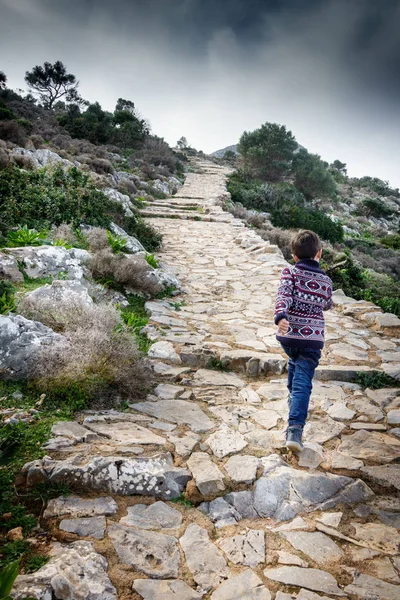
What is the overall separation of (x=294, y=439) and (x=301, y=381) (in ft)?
1.43

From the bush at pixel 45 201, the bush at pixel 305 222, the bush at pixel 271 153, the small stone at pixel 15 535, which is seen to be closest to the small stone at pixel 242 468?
the small stone at pixel 15 535

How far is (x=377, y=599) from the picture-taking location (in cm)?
173

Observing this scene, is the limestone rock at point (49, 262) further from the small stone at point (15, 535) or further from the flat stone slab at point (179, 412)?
the small stone at point (15, 535)

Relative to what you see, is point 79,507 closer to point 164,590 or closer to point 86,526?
point 86,526

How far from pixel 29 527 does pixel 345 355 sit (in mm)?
3749

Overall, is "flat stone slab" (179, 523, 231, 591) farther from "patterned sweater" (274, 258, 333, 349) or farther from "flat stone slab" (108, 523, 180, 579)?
"patterned sweater" (274, 258, 333, 349)

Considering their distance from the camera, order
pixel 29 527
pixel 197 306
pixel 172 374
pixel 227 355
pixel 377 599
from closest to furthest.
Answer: pixel 377 599
pixel 29 527
pixel 172 374
pixel 227 355
pixel 197 306

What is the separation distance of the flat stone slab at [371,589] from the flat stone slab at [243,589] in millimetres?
403

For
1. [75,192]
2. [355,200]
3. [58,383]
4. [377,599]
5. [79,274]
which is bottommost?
[377,599]

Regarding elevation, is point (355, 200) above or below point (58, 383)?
above

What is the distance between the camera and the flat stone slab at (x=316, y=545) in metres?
1.99

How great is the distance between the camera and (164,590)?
5.67 ft

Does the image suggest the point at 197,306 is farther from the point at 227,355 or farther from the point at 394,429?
the point at 394,429

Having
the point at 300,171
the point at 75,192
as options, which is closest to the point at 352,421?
the point at 75,192
